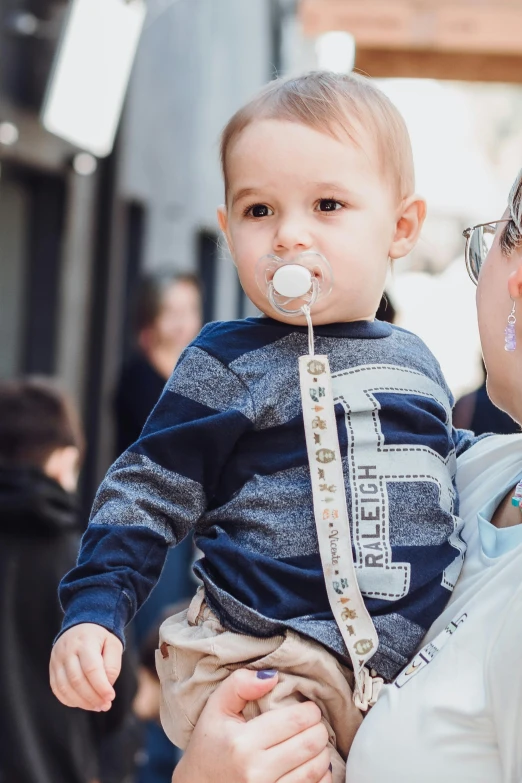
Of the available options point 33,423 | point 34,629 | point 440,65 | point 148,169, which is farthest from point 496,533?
point 148,169

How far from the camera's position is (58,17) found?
7000 mm

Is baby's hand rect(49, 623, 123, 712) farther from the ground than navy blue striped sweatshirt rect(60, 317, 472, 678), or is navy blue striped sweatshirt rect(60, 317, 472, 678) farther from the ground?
navy blue striped sweatshirt rect(60, 317, 472, 678)

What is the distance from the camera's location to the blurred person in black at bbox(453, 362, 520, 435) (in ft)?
10.5

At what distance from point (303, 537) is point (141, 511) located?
26 centimetres

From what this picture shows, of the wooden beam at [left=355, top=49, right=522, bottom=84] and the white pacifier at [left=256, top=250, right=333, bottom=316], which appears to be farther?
the wooden beam at [left=355, top=49, right=522, bottom=84]

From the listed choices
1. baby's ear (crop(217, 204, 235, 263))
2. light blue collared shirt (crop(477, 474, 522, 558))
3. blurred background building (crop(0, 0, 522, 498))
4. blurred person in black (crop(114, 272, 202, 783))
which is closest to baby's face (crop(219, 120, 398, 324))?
baby's ear (crop(217, 204, 235, 263))

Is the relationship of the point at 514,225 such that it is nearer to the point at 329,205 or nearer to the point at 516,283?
the point at 516,283

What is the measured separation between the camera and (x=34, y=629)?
400cm

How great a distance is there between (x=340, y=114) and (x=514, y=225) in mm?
371

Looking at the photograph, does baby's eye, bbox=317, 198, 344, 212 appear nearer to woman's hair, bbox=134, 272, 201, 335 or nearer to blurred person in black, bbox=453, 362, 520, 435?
blurred person in black, bbox=453, 362, 520, 435

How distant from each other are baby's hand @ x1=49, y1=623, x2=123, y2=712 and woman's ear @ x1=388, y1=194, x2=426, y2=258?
2.68 ft

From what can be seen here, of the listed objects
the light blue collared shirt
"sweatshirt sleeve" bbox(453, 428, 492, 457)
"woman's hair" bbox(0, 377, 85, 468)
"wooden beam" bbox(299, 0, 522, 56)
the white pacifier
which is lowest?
"woman's hair" bbox(0, 377, 85, 468)

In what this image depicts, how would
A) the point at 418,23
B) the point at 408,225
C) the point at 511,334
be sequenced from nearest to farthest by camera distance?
1. the point at 511,334
2. the point at 408,225
3. the point at 418,23

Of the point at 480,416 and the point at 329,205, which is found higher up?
the point at 329,205
